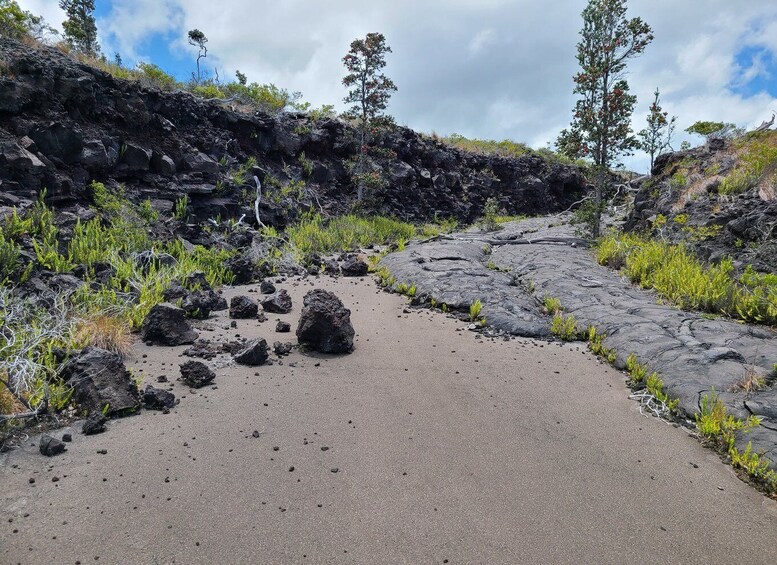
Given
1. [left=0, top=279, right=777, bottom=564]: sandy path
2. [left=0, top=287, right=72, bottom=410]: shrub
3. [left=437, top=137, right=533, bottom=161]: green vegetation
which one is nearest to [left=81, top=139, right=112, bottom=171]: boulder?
[left=0, top=287, right=72, bottom=410]: shrub

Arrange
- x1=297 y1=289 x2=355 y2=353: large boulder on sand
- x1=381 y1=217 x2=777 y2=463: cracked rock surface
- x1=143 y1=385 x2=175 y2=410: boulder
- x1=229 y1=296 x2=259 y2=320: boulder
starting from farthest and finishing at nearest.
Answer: x1=229 y1=296 x2=259 y2=320: boulder → x1=297 y1=289 x2=355 y2=353: large boulder on sand → x1=381 y1=217 x2=777 y2=463: cracked rock surface → x1=143 y1=385 x2=175 y2=410: boulder

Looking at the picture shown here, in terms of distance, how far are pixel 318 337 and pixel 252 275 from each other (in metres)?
4.43

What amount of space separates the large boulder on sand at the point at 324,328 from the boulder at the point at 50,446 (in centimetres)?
285

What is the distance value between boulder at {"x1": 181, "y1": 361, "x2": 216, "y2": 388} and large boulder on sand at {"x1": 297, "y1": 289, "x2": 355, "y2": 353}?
1.39m

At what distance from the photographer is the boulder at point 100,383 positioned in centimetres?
386

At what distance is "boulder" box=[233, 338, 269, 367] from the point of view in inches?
204

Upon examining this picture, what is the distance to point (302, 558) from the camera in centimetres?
260

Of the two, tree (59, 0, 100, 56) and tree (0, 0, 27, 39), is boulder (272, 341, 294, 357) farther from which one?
tree (59, 0, 100, 56)

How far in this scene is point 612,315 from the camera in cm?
680

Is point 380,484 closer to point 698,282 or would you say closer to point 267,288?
point 267,288

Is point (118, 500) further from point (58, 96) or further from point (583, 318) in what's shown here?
point (58, 96)

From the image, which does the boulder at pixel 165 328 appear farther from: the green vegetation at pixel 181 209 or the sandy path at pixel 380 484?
the green vegetation at pixel 181 209

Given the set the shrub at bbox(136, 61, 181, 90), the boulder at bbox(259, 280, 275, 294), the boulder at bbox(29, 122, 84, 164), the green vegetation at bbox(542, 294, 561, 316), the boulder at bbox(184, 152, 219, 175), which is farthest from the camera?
the shrub at bbox(136, 61, 181, 90)

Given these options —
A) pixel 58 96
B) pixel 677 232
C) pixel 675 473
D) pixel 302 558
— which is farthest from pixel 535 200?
pixel 302 558
